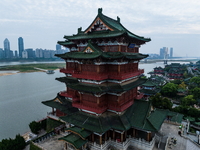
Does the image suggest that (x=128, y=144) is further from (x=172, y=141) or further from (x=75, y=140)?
(x=75, y=140)

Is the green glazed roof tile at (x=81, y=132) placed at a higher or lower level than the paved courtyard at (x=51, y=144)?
higher

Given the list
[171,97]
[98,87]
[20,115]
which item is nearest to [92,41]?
[98,87]

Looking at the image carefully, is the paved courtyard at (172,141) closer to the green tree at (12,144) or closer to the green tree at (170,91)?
the green tree at (12,144)

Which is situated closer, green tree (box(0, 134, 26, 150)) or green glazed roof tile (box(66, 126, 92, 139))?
green glazed roof tile (box(66, 126, 92, 139))

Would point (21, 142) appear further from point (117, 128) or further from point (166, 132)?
point (166, 132)

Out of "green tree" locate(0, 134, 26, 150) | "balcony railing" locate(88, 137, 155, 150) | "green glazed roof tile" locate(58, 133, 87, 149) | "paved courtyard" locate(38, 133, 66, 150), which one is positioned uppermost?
"green glazed roof tile" locate(58, 133, 87, 149)

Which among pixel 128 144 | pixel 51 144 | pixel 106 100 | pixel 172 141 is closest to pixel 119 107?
pixel 106 100

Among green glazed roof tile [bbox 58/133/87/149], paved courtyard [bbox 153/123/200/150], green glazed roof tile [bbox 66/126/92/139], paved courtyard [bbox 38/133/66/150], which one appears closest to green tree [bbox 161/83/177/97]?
paved courtyard [bbox 153/123/200/150]

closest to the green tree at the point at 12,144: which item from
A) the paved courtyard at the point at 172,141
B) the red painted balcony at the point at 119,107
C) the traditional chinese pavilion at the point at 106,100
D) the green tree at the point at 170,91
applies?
the traditional chinese pavilion at the point at 106,100

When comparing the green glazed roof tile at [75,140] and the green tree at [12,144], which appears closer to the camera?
the green glazed roof tile at [75,140]

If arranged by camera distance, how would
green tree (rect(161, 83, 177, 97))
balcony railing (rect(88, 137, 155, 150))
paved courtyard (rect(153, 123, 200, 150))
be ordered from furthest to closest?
green tree (rect(161, 83, 177, 97)) < paved courtyard (rect(153, 123, 200, 150)) < balcony railing (rect(88, 137, 155, 150))

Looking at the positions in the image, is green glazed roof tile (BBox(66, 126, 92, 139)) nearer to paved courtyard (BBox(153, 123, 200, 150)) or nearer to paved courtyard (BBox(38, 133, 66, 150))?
paved courtyard (BBox(38, 133, 66, 150))

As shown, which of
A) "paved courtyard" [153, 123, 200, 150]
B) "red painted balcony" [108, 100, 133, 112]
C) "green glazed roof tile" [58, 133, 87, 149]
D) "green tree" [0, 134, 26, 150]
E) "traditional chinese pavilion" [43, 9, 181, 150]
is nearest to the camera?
"green glazed roof tile" [58, 133, 87, 149]
